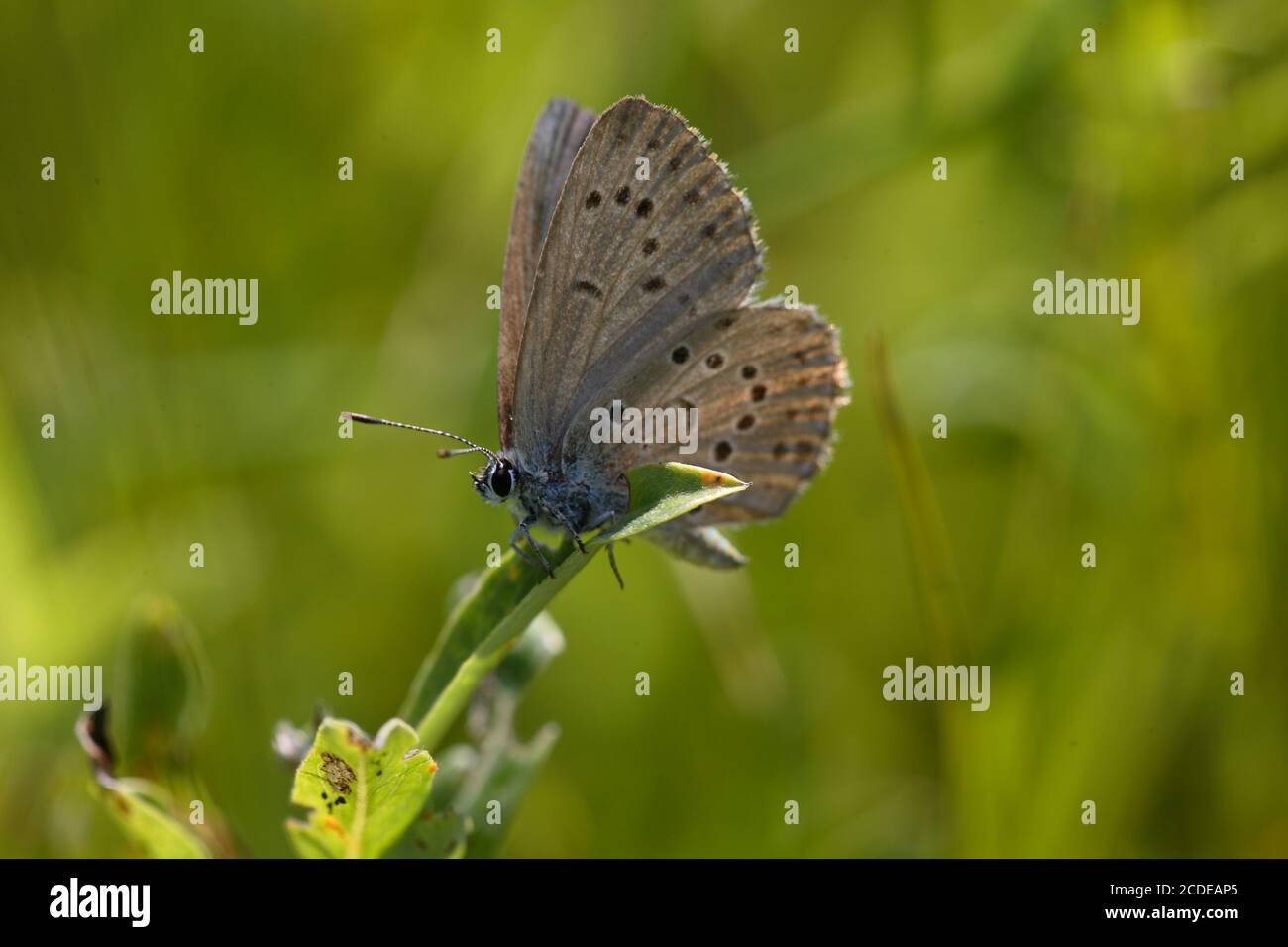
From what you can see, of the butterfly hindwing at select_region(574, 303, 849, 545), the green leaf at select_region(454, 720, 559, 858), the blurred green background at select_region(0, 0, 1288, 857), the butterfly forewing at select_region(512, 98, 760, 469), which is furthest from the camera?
the blurred green background at select_region(0, 0, 1288, 857)

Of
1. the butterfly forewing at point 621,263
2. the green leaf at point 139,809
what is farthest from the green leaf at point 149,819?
the butterfly forewing at point 621,263

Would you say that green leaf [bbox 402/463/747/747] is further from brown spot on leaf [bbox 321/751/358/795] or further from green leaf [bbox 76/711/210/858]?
green leaf [bbox 76/711/210/858]

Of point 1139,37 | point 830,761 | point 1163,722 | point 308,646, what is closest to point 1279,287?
point 1139,37

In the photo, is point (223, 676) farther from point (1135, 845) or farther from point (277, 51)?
point (1135, 845)

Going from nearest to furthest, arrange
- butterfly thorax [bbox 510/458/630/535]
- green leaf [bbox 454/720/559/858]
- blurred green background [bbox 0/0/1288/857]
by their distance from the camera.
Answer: green leaf [bbox 454/720/559/858] < butterfly thorax [bbox 510/458/630/535] < blurred green background [bbox 0/0/1288/857]

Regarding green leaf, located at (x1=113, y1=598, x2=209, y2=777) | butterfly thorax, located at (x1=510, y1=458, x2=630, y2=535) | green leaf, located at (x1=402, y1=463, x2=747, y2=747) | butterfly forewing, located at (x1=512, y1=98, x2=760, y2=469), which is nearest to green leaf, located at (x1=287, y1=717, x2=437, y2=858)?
green leaf, located at (x1=402, y1=463, x2=747, y2=747)

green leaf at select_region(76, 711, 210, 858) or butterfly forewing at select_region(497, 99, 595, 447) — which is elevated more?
butterfly forewing at select_region(497, 99, 595, 447)

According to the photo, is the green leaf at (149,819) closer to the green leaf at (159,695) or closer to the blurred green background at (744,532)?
the green leaf at (159,695)
